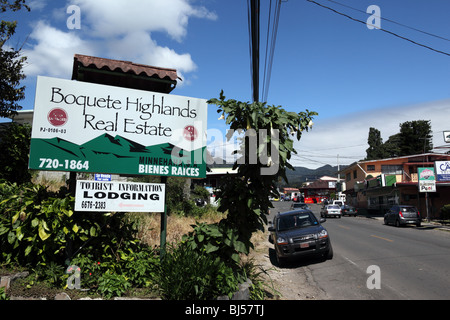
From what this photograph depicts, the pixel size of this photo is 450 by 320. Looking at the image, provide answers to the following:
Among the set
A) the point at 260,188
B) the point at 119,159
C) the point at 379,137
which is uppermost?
the point at 379,137

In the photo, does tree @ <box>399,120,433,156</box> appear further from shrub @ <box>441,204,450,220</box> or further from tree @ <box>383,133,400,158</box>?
shrub @ <box>441,204,450,220</box>

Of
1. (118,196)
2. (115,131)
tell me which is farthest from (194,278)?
(115,131)

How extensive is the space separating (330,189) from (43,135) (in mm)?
98114

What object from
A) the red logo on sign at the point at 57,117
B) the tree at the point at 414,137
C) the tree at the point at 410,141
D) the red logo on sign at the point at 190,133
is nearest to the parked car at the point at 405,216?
the red logo on sign at the point at 190,133

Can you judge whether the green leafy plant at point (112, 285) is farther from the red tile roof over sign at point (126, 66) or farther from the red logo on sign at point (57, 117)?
the red tile roof over sign at point (126, 66)

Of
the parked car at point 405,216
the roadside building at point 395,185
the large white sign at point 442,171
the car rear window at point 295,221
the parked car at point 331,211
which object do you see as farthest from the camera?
the parked car at point 331,211

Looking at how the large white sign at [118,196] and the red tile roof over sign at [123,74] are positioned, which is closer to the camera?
the large white sign at [118,196]

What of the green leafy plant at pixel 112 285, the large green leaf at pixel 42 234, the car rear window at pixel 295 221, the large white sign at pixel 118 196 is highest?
the large white sign at pixel 118 196

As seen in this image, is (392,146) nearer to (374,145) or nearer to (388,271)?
(374,145)

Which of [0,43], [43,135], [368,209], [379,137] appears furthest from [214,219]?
[379,137]

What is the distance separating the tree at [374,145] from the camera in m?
77.9

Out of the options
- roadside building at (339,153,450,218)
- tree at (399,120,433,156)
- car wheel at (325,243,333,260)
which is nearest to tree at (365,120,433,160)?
tree at (399,120,433,156)
